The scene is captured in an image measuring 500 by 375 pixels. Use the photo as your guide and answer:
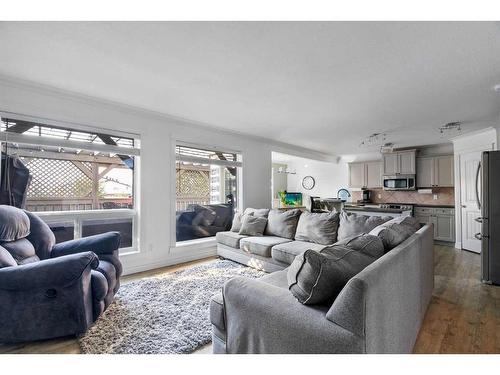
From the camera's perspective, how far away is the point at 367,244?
1589 millimetres

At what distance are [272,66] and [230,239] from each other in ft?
8.34

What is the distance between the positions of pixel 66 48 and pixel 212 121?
2.21 m

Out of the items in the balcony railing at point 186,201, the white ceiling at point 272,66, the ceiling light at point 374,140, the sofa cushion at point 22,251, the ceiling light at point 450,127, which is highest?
the white ceiling at point 272,66

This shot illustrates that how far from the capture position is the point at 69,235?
10.1ft

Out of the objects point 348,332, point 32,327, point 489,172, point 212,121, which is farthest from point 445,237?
point 32,327

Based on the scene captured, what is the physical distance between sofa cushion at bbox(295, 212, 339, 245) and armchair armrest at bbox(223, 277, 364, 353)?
2042mm

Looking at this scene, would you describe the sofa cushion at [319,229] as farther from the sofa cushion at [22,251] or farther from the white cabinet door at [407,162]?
the white cabinet door at [407,162]

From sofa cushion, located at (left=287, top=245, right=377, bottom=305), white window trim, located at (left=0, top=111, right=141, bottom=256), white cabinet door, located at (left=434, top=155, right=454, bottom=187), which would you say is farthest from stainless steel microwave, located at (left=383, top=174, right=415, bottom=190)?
white window trim, located at (left=0, top=111, right=141, bottom=256)

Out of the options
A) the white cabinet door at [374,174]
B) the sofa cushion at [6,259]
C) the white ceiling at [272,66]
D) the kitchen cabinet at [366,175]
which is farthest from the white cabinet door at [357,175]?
the sofa cushion at [6,259]

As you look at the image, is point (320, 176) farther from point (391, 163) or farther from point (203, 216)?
point (203, 216)

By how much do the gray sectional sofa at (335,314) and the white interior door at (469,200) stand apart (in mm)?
3750

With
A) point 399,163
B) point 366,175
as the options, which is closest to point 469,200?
point 399,163

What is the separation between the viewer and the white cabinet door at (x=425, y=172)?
5773mm
